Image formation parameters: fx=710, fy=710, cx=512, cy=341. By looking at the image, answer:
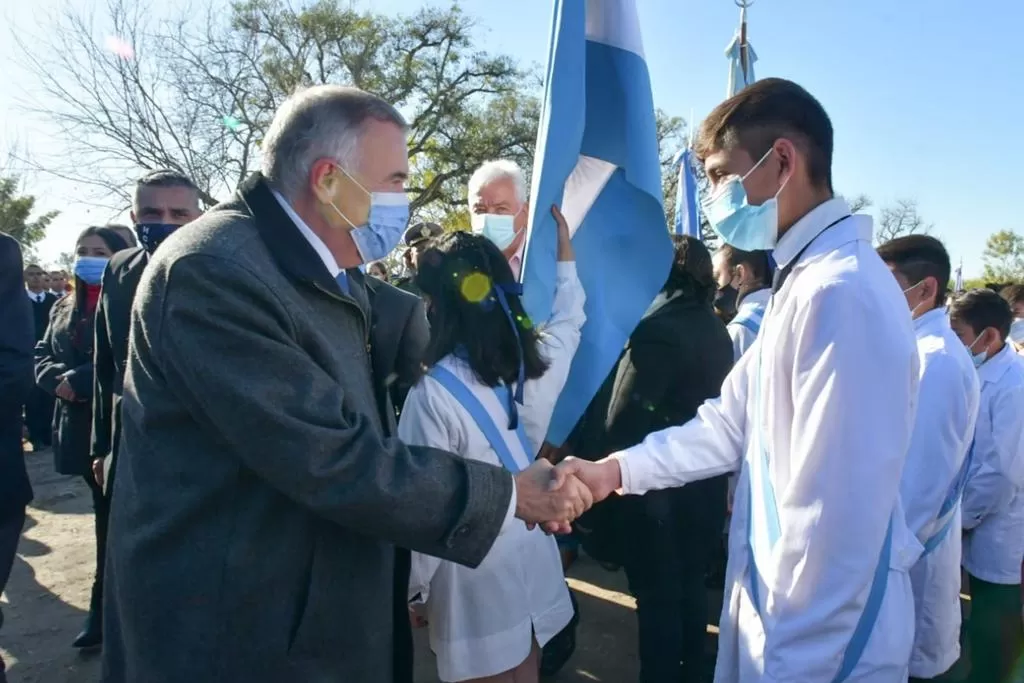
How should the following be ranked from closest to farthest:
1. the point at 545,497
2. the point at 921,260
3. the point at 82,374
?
1. the point at 545,497
2. the point at 921,260
3. the point at 82,374

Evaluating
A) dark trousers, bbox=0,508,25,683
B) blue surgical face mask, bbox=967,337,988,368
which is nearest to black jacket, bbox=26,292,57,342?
dark trousers, bbox=0,508,25,683

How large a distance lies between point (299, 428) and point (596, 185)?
2.10 metres

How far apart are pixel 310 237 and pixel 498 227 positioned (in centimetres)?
200

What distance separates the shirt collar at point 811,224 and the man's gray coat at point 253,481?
92 cm

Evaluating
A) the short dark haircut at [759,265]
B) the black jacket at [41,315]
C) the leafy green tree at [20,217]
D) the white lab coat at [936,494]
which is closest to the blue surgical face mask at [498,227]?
the short dark haircut at [759,265]

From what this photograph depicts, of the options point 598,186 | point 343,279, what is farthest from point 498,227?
point 343,279

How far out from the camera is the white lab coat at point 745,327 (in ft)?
12.7

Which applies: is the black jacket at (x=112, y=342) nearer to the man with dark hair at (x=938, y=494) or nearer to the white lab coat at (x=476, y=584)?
the white lab coat at (x=476, y=584)

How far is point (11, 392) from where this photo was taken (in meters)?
3.12

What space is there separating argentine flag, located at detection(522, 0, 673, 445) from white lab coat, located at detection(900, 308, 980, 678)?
113cm

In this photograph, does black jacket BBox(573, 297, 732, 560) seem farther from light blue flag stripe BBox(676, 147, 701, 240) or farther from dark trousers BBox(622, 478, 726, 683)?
light blue flag stripe BBox(676, 147, 701, 240)

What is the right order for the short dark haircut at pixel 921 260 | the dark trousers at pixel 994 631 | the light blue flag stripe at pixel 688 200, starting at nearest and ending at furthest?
the short dark haircut at pixel 921 260, the dark trousers at pixel 994 631, the light blue flag stripe at pixel 688 200

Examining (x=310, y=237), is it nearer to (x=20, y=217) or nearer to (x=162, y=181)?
(x=162, y=181)

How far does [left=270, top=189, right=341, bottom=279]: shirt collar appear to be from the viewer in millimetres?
1702
